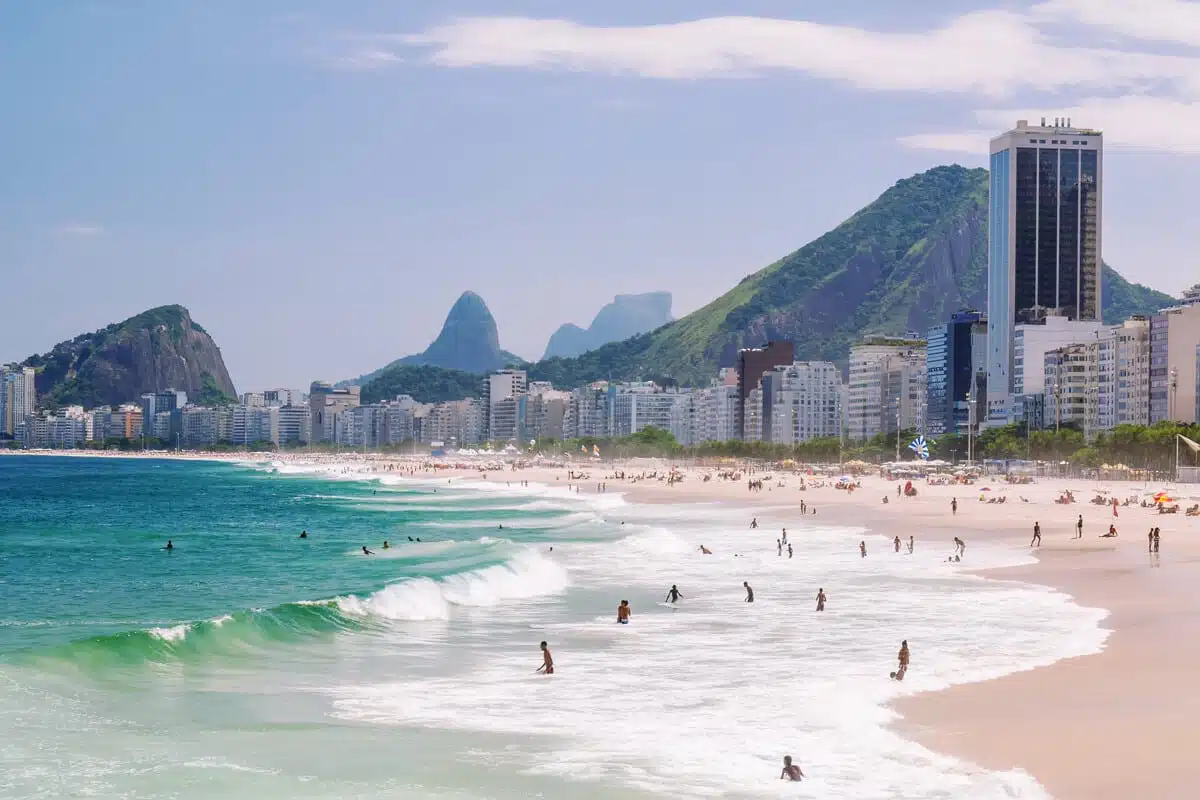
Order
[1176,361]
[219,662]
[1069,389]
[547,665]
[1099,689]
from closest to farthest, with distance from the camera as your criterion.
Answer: [1099,689] → [547,665] → [219,662] → [1176,361] → [1069,389]

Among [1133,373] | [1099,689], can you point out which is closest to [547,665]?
[1099,689]

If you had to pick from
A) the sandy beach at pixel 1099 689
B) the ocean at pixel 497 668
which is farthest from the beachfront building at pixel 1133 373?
the ocean at pixel 497 668

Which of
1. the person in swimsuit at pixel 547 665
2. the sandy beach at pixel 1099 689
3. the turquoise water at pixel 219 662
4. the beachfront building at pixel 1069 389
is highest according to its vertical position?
the beachfront building at pixel 1069 389

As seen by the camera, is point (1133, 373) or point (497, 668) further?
point (1133, 373)

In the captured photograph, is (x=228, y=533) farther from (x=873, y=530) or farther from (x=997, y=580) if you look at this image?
(x=997, y=580)

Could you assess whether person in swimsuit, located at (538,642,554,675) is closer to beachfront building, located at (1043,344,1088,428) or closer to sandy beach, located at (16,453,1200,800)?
sandy beach, located at (16,453,1200,800)

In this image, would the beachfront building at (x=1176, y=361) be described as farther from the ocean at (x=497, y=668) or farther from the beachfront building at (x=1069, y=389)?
the ocean at (x=497, y=668)

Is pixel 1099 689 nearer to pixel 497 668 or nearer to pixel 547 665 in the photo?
pixel 547 665
